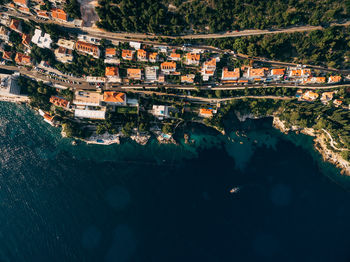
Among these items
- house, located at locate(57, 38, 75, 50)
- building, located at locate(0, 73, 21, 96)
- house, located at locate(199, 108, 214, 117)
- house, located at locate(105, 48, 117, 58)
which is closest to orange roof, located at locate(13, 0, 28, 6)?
house, located at locate(57, 38, 75, 50)

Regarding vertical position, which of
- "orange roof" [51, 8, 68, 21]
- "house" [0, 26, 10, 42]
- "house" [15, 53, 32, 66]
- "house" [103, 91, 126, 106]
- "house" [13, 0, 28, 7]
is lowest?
"house" [103, 91, 126, 106]

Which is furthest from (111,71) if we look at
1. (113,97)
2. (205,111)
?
(205,111)

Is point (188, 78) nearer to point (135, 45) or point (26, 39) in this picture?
point (135, 45)

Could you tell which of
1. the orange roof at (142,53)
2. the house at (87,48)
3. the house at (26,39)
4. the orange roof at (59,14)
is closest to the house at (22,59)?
the house at (26,39)

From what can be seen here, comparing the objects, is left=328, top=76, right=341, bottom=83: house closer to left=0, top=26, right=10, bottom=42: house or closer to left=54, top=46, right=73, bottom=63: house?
left=54, top=46, right=73, bottom=63: house

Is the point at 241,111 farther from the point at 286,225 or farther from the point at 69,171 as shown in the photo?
the point at 69,171

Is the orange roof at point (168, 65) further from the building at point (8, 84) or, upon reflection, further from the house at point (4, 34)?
the house at point (4, 34)
